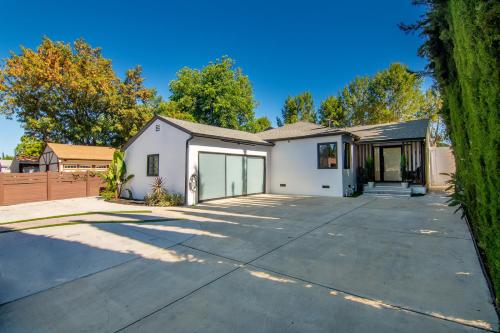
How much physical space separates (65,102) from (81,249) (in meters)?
24.6

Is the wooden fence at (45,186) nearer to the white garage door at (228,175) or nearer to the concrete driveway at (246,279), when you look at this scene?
the concrete driveway at (246,279)

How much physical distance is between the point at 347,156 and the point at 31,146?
3025 centimetres

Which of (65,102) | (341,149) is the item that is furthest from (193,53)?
(341,149)

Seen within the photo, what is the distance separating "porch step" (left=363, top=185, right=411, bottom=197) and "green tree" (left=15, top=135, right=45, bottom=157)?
29.6 meters

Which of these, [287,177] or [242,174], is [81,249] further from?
[287,177]

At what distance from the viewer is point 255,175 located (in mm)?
13602

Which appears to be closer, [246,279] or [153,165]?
[246,279]

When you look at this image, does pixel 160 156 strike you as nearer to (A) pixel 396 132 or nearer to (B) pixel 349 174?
(B) pixel 349 174

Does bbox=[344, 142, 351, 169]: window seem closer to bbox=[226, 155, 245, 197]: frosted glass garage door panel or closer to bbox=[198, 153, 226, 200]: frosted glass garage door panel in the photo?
bbox=[226, 155, 245, 197]: frosted glass garage door panel

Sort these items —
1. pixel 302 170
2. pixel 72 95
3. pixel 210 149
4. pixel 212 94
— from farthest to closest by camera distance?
pixel 212 94
pixel 72 95
pixel 302 170
pixel 210 149

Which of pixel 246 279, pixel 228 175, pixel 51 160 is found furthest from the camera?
pixel 51 160

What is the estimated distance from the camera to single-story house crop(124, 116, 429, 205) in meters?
10.6

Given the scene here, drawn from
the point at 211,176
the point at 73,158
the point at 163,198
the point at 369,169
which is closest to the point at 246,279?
the point at 163,198

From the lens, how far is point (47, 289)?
3.18 metres
